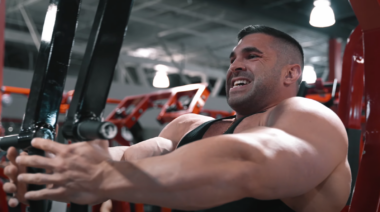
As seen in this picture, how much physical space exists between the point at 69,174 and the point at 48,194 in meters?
0.07

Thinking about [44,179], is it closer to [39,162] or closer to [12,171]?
[39,162]

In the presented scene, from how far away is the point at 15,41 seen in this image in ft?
25.9

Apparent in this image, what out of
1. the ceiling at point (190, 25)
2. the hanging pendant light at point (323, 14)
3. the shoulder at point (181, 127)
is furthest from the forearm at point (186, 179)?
the ceiling at point (190, 25)

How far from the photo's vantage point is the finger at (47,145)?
2.75ft

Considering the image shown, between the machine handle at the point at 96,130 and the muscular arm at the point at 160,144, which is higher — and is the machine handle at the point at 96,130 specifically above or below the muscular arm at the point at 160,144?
above

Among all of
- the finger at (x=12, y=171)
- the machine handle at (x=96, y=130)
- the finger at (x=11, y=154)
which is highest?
the machine handle at (x=96, y=130)

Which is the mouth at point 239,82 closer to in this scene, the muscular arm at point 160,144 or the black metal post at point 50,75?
the muscular arm at point 160,144

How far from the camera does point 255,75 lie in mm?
1522

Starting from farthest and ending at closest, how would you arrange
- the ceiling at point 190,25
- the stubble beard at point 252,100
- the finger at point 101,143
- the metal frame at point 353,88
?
the ceiling at point 190,25 < the metal frame at point 353,88 < the stubble beard at point 252,100 < the finger at point 101,143

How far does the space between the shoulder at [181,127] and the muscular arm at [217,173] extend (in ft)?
2.81

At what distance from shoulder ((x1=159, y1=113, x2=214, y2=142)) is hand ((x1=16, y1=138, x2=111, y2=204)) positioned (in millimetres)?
935

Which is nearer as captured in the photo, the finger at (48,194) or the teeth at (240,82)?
the finger at (48,194)

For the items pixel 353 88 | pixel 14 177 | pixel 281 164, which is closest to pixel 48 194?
pixel 14 177

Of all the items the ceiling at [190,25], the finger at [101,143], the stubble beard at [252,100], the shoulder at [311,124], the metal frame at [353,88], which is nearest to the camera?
the finger at [101,143]
